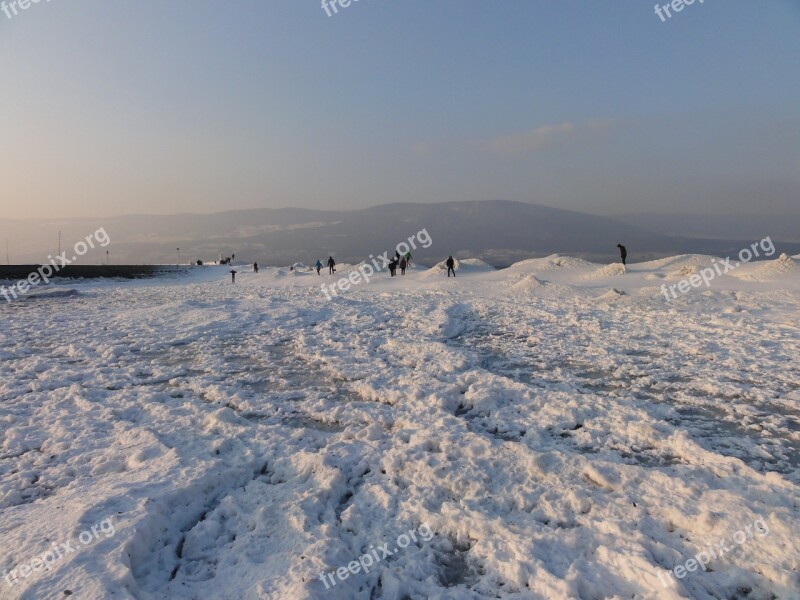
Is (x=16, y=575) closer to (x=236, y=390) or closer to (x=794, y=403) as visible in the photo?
(x=236, y=390)

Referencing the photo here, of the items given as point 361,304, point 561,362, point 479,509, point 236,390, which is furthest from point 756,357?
point 361,304

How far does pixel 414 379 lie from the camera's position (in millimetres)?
8922

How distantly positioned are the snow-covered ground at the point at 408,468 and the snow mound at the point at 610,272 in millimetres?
13645

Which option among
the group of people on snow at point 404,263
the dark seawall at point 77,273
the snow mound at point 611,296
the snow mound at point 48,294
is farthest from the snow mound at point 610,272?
the dark seawall at point 77,273

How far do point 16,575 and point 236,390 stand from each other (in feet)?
16.8

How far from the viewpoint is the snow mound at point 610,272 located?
84.6 ft

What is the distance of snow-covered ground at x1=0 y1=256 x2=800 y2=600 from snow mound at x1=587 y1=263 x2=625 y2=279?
13645 millimetres

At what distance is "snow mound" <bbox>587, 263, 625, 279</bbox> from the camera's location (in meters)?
25.8

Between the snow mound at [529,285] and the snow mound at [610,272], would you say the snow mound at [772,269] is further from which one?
the snow mound at [529,285]

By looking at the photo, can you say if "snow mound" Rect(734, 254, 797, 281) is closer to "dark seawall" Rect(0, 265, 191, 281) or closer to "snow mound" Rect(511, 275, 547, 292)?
"snow mound" Rect(511, 275, 547, 292)

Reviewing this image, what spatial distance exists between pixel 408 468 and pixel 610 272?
2417cm

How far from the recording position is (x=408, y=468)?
5371mm

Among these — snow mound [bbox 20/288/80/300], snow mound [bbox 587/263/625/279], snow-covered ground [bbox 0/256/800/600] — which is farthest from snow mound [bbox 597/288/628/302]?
snow mound [bbox 20/288/80/300]

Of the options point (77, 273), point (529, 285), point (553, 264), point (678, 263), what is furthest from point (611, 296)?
point (77, 273)
